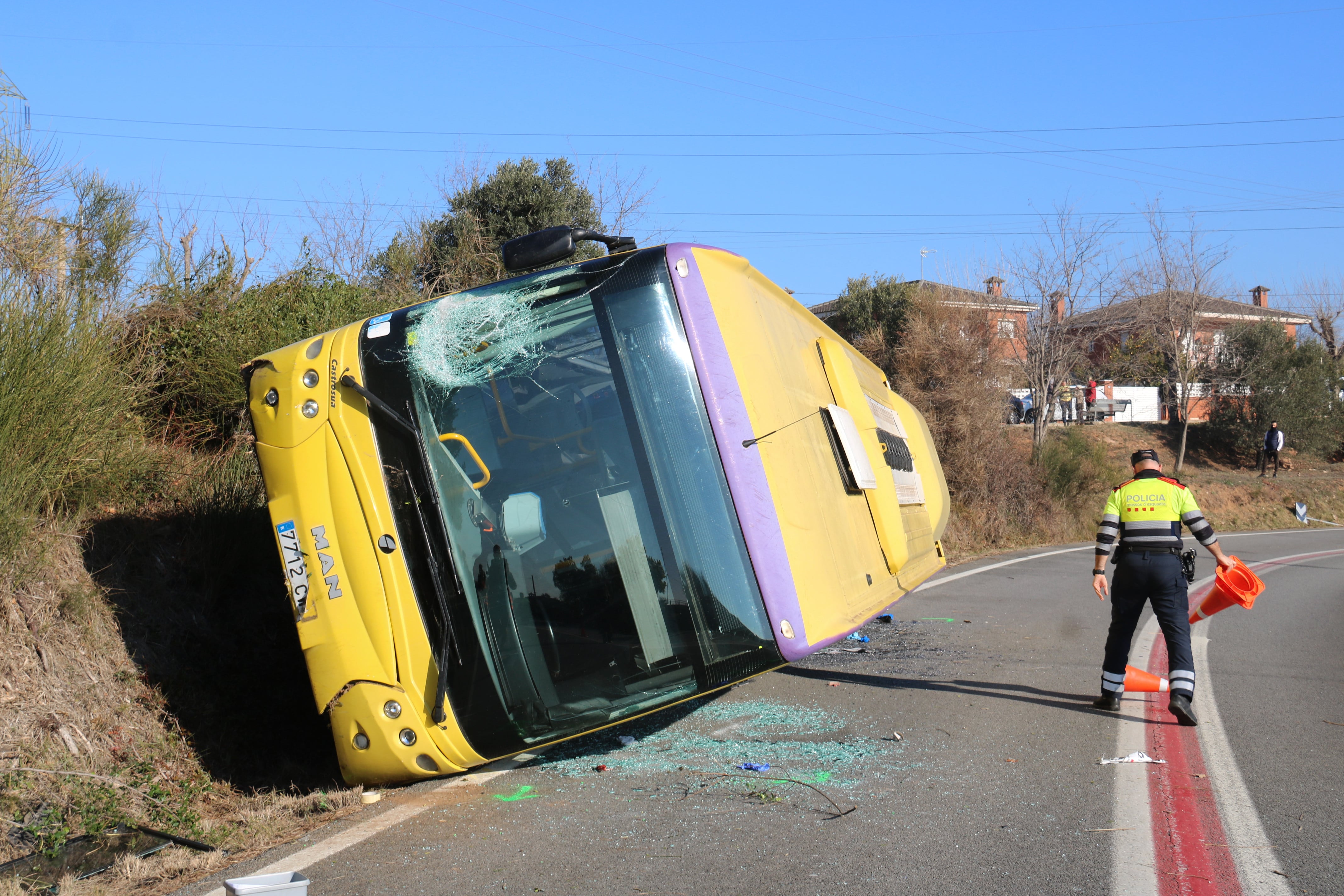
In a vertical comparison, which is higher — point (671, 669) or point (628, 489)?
point (628, 489)

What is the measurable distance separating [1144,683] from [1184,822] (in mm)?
2622

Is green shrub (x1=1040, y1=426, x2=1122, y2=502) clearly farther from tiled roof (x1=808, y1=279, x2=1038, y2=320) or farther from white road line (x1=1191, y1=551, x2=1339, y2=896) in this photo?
white road line (x1=1191, y1=551, x2=1339, y2=896)

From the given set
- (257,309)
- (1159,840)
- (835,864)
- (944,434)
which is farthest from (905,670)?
(944,434)

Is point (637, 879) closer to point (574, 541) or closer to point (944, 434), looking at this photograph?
point (574, 541)

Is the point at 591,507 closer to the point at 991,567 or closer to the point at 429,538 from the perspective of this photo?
the point at 429,538

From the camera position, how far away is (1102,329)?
103 ft

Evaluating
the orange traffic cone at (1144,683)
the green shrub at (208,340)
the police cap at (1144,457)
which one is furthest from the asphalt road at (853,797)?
the green shrub at (208,340)

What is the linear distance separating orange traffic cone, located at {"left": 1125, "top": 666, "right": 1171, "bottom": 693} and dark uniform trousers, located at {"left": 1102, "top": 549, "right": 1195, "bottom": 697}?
0.36 m

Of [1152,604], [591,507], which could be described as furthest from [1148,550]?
[591,507]

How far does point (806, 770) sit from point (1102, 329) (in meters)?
30.4

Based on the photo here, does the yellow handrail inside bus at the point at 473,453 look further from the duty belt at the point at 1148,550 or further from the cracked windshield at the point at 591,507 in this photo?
the duty belt at the point at 1148,550

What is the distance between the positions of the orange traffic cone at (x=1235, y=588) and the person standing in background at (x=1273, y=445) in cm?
2810

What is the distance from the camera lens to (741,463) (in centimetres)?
372

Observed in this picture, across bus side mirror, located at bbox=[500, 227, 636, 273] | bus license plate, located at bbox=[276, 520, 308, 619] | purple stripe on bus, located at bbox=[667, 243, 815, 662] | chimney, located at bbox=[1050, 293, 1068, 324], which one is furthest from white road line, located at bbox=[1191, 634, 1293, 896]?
chimney, located at bbox=[1050, 293, 1068, 324]
